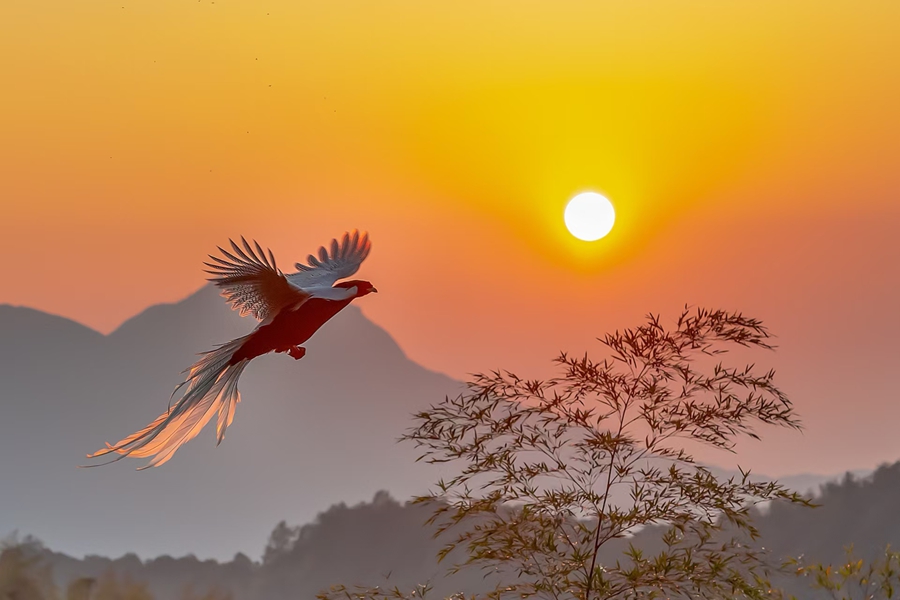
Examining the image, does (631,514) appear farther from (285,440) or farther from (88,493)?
(285,440)

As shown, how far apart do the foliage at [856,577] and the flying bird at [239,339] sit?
3.19m

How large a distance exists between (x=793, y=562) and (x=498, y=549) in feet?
5.31

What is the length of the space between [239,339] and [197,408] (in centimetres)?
53

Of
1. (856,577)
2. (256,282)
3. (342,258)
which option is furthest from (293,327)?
(856,577)

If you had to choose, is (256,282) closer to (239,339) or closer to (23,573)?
(239,339)

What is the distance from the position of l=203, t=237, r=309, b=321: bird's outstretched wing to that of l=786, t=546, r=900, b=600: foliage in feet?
11.0

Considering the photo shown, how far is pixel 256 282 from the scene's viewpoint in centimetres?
432

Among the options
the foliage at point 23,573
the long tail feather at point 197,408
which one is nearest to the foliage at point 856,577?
the long tail feather at point 197,408

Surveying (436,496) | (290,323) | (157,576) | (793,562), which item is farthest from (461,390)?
(157,576)

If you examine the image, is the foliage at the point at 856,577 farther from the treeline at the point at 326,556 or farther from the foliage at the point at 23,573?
the foliage at the point at 23,573

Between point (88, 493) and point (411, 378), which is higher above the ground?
point (411, 378)

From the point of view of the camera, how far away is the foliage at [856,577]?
5.82m

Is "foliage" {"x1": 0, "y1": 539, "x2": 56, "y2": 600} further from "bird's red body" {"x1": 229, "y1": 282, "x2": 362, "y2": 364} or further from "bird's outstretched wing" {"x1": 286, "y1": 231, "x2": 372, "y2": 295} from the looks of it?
"bird's red body" {"x1": 229, "y1": 282, "x2": 362, "y2": 364}

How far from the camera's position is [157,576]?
46.4 ft
